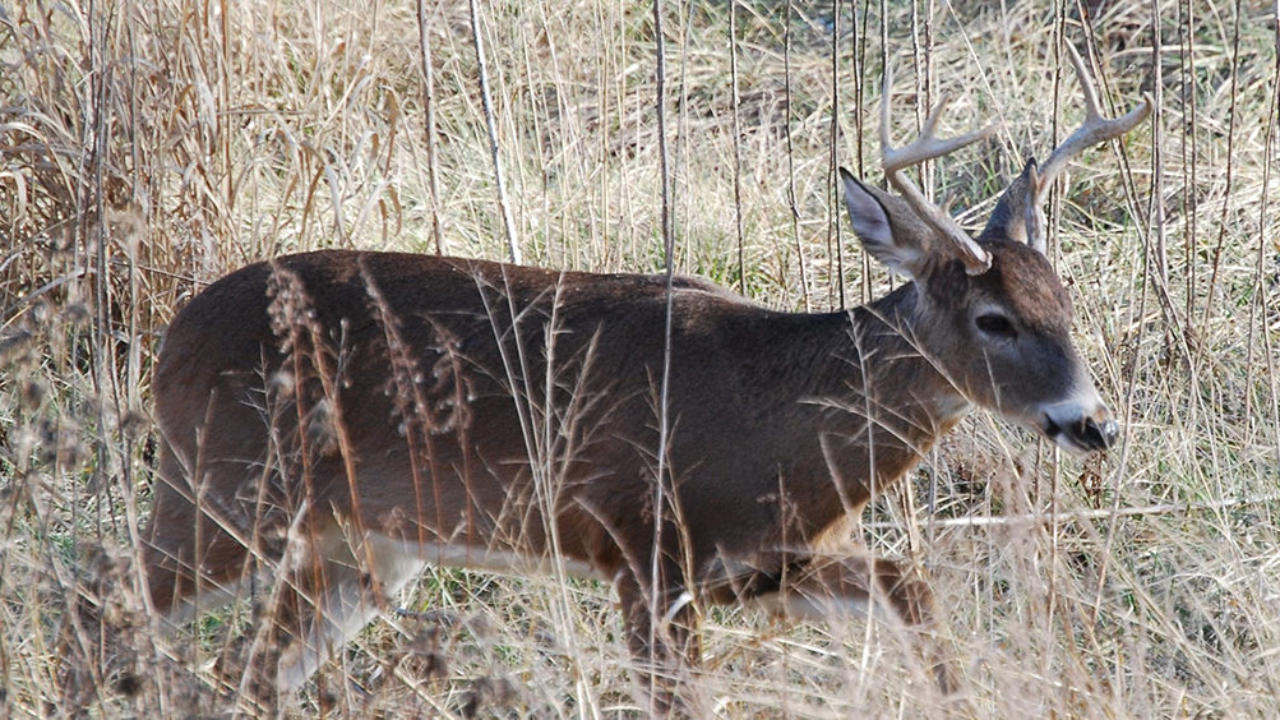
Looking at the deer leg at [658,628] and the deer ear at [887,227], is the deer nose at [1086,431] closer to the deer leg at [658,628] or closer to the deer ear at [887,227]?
the deer ear at [887,227]

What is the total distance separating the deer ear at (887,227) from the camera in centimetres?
420

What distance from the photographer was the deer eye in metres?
4.07

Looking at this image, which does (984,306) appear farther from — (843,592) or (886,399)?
(843,592)

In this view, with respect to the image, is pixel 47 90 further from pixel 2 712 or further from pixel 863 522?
pixel 2 712

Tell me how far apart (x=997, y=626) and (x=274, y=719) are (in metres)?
2.01

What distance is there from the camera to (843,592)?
4.11m

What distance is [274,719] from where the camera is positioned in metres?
3.07

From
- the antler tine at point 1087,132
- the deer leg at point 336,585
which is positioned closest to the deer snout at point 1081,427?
the antler tine at point 1087,132

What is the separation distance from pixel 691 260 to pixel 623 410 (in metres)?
2.26

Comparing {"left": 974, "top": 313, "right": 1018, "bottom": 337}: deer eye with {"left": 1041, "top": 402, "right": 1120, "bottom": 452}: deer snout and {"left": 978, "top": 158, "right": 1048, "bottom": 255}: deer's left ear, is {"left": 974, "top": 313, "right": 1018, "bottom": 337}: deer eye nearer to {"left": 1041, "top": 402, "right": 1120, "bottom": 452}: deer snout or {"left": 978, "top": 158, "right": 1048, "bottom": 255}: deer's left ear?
{"left": 1041, "top": 402, "right": 1120, "bottom": 452}: deer snout

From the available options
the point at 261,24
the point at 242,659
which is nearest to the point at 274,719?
the point at 242,659

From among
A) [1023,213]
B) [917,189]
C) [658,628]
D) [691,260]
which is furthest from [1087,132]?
[691,260]

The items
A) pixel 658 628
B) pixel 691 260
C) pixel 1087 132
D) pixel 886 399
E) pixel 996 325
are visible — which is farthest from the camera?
pixel 691 260

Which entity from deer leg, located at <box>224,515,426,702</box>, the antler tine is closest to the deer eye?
the antler tine
